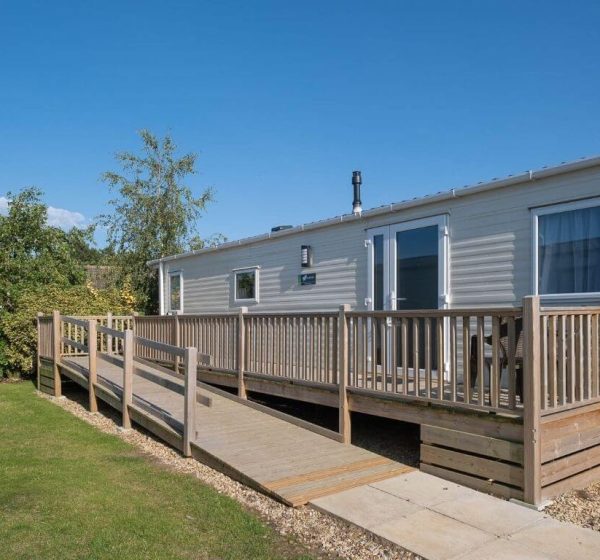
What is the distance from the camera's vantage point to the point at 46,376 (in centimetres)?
1030

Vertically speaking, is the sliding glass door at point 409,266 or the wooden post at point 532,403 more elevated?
the sliding glass door at point 409,266

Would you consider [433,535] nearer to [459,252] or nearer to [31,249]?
[459,252]

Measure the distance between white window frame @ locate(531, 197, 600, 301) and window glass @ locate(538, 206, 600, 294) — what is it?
31 mm

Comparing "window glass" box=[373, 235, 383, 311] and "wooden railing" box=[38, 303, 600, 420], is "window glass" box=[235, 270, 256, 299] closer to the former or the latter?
"wooden railing" box=[38, 303, 600, 420]

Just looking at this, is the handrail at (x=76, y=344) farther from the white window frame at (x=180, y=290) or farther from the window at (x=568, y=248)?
the window at (x=568, y=248)

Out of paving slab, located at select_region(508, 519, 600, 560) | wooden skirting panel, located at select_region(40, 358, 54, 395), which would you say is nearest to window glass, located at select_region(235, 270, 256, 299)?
wooden skirting panel, located at select_region(40, 358, 54, 395)

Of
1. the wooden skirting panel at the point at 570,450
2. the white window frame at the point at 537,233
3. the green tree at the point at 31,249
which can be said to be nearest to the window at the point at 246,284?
the green tree at the point at 31,249

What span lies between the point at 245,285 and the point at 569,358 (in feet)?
23.3

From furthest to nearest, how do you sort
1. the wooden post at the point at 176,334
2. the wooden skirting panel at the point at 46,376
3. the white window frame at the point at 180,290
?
the white window frame at the point at 180,290 → the wooden skirting panel at the point at 46,376 → the wooden post at the point at 176,334

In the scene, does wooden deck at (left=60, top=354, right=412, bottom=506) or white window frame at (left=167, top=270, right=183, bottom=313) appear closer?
wooden deck at (left=60, top=354, right=412, bottom=506)

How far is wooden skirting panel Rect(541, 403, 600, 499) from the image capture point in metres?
4.18

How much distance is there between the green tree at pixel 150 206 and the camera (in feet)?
61.2

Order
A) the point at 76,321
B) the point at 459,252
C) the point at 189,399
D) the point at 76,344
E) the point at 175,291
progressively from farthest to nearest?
the point at 175,291 < the point at 76,321 < the point at 76,344 < the point at 459,252 < the point at 189,399

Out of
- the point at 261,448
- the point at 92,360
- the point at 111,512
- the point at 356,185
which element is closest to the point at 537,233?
the point at 261,448
